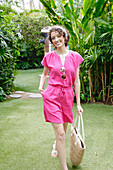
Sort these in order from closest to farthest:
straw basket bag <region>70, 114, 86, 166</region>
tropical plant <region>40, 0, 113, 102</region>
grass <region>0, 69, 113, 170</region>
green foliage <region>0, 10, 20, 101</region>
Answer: straw basket bag <region>70, 114, 86, 166</region> < grass <region>0, 69, 113, 170</region> < tropical plant <region>40, 0, 113, 102</region> < green foliage <region>0, 10, 20, 101</region>

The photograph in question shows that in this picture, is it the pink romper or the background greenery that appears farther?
the background greenery

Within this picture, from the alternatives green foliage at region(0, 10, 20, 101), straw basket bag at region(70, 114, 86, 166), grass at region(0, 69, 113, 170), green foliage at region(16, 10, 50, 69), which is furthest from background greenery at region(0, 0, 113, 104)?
green foliage at region(16, 10, 50, 69)

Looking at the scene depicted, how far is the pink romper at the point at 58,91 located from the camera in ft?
6.19

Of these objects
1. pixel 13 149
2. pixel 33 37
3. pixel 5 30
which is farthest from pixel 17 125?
pixel 33 37

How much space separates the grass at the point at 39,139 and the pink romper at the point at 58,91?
63 cm

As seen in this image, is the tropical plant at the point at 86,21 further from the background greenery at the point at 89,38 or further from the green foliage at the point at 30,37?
the green foliage at the point at 30,37

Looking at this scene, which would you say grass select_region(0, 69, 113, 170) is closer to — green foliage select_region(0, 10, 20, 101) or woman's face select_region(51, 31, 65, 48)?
green foliage select_region(0, 10, 20, 101)

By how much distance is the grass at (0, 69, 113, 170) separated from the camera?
2.22m

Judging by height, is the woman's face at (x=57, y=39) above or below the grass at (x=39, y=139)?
above

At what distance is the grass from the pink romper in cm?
63

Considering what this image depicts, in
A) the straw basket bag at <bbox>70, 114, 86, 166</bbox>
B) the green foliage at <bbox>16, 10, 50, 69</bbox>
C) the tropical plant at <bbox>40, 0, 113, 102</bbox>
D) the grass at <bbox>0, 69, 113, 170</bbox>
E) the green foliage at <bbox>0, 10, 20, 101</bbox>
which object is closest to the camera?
the straw basket bag at <bbox>70, 114, 86, 166</bbox>

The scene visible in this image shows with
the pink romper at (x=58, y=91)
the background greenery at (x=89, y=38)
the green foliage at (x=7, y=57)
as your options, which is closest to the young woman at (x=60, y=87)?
the pink romper at (x=58, y=91)

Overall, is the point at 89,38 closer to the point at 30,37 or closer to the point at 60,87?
the point at 60,87

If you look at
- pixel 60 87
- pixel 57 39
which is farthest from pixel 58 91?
pixel 57 39
